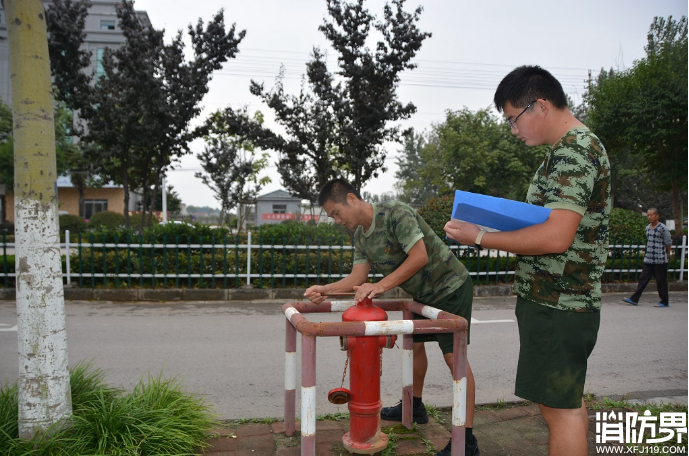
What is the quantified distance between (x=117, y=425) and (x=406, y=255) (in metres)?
1.88

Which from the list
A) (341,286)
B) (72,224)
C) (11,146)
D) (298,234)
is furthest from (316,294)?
(11,146)

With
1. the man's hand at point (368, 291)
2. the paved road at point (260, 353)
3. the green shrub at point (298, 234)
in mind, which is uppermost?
the green shrub at point (298, 234)

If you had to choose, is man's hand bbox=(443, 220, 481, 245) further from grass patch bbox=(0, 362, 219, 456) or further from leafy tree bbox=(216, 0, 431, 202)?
leafy tree bbox=(216, 0, 431, 202)

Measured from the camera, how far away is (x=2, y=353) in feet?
17.8

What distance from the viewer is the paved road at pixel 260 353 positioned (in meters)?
4.55

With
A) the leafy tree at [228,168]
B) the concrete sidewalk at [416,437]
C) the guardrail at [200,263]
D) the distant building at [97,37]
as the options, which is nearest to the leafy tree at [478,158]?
the leafy tree at [228,168]

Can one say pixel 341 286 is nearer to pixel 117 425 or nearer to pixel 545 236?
pixel 117 425

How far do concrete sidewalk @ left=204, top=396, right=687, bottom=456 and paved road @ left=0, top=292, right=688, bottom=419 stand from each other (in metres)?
0.56

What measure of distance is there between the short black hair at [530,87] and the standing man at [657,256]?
8402mm

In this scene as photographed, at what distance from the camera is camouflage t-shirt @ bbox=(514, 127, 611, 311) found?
1979 millimetres

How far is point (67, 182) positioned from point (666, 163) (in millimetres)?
36230

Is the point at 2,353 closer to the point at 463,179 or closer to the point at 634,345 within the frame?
the point at 634,345

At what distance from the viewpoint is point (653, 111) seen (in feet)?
49.8

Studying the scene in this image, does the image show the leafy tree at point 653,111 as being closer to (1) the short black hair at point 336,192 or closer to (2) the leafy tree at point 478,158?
(2) the leafy tree at point 478,158
